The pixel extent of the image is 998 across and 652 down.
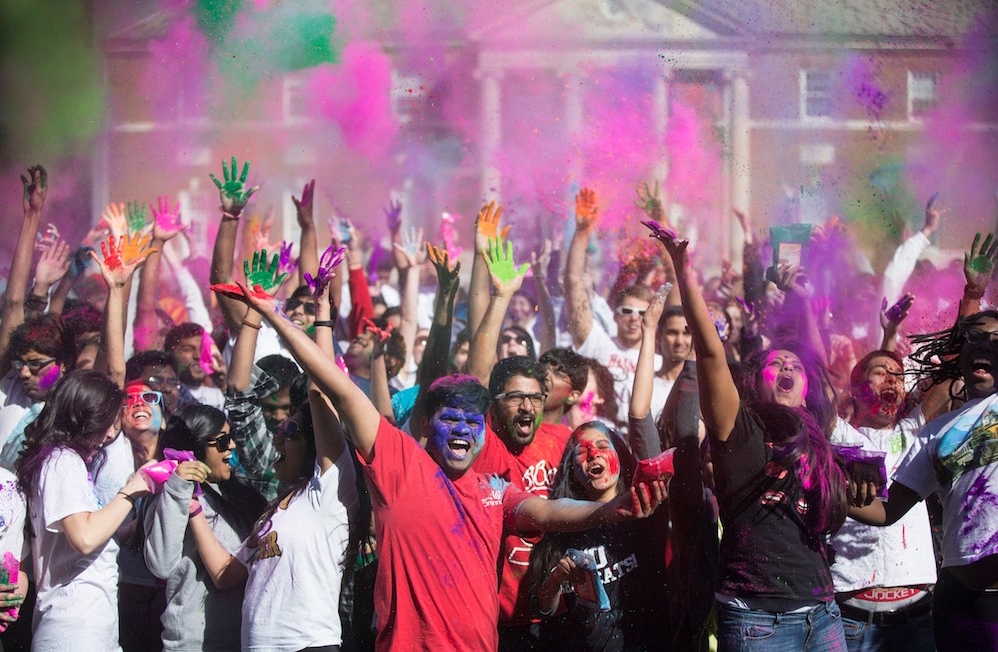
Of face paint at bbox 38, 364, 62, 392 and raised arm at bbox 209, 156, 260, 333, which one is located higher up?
raised arm at bbox 209, 156, 260, 333

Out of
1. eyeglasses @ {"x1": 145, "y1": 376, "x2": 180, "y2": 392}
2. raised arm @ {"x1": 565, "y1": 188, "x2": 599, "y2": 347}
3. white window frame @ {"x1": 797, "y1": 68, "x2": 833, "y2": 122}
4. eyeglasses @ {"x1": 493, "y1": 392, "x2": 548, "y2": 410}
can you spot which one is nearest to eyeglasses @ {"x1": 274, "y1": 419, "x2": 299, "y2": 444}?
eyeglasses @ {"x1": 493, "y1": 392, "x2": 548, "y2": 410}

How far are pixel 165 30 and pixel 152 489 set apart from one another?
170 inches

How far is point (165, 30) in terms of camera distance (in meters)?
6.30

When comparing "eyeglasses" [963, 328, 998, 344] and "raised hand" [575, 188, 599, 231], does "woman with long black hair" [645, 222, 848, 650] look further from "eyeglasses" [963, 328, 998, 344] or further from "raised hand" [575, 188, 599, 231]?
"raised hand" [575, 188, 599, 231]

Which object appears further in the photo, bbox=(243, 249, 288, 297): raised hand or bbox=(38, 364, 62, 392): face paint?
bbox=(38, 364, 62, 392): face paint

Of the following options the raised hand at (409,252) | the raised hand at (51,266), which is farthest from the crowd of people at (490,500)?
the raised hand at (409,252)

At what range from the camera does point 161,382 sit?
3811 millimetres

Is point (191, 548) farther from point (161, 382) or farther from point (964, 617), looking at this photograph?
point (964, 617)

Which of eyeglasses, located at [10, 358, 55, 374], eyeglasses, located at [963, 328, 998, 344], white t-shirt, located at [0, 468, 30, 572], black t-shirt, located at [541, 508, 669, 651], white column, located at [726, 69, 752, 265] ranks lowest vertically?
black t-shirt, located at [541, 508, 669, 651]

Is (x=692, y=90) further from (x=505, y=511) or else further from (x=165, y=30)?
(x=505, y=511)

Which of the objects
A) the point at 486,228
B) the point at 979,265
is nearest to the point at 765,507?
the point at 486,228

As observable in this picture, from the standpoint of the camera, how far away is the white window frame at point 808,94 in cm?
A: 633

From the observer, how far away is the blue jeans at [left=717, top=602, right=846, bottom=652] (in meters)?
2.45

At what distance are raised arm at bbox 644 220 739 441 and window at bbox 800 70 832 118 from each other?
14.1 ft
